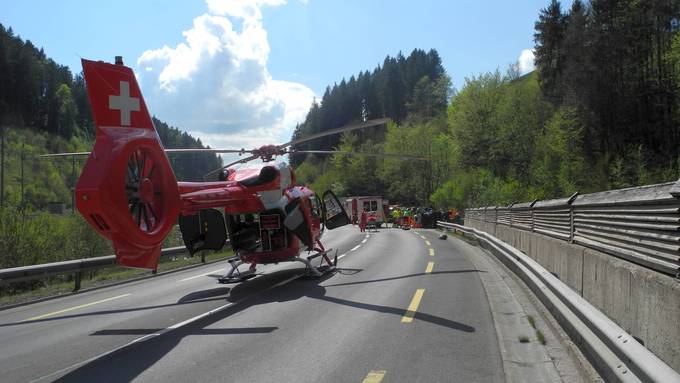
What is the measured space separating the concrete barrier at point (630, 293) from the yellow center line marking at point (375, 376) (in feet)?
7.60

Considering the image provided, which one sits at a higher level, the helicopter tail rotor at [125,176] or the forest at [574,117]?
the forest at [574,117]

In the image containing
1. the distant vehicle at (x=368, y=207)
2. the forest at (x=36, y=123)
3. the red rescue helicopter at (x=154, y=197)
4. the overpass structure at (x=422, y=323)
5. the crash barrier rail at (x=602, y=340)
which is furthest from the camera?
the forest at (x=36, y=123)

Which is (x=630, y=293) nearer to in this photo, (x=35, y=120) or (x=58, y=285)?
(x=58, y=285)

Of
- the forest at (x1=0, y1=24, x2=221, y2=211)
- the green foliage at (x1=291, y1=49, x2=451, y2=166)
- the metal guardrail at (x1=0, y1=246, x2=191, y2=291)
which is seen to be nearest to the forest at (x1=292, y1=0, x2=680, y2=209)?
the metal guardrail at (x1=0, y1=246, x2=191, y2=291)

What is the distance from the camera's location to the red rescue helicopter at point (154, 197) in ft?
23.3

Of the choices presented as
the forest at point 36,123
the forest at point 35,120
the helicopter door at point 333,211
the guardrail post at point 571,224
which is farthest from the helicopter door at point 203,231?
the forest at point 35,120

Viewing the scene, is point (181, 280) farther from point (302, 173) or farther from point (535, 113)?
point (302, 173)

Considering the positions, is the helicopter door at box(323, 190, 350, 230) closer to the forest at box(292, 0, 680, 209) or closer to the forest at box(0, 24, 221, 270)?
the forest at box(292, 0, 680, 209)

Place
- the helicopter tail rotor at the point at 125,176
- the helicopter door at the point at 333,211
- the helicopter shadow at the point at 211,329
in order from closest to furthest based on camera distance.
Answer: the helicopter shadow at the point at 211,329 → the helicopter tail rotor at the point at 125,176 → the helicopter door at the point at 333,211

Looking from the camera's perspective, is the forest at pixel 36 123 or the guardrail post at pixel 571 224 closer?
the guardrail post at pixel 571 224

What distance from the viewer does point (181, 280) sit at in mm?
13773

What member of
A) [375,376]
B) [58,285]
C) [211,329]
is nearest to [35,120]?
[58,285]

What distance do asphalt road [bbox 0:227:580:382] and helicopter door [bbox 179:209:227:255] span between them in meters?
0.98

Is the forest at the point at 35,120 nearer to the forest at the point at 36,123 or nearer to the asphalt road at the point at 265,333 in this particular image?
the forest at the point at 36,123
